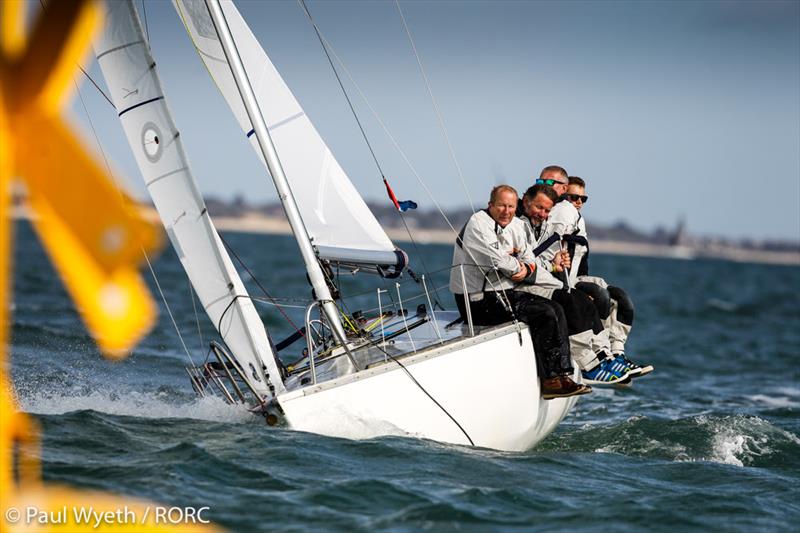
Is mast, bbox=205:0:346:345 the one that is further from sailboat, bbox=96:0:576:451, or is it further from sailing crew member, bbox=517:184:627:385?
sailing crew member, bbox=517:184:627:385

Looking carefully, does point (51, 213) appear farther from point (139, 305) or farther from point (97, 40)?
point (97, 40)

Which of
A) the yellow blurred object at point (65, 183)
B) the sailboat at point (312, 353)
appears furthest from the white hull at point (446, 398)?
the yellow blurred object at point (65, 183)

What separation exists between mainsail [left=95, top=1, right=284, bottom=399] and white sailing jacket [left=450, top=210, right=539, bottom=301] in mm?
1390

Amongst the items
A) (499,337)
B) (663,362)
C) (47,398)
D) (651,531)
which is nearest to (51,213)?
(651,531)

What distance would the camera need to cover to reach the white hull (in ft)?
19.2

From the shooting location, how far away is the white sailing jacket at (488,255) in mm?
6504

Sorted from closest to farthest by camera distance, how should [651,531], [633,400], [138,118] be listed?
[651,531] → [138,118] → [633,400]

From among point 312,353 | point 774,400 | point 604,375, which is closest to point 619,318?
point 604,375

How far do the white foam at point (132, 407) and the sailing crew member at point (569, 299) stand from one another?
2.09 meters

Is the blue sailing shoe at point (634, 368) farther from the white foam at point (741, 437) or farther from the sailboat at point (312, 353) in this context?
the white foam at point (741, 437)

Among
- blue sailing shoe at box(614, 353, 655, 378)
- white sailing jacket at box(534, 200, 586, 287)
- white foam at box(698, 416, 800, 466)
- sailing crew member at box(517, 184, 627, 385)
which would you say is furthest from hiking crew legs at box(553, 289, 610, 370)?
white foam at box(698, 416, 800, 466)

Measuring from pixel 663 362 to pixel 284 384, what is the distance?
8.69 metres

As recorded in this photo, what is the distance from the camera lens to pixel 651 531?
185 inches

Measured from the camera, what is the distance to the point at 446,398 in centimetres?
614
